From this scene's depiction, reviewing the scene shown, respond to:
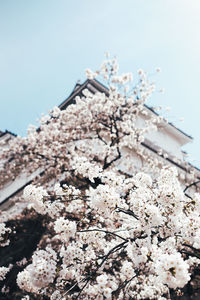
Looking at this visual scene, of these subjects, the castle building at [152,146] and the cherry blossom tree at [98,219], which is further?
the castle building at [152,146]

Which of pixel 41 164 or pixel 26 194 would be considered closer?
pixel 26 194

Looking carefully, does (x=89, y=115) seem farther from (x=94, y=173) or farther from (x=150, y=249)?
(x=150, y=249)

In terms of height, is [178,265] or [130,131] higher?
[130,131]

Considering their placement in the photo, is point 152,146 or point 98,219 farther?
point 152,146

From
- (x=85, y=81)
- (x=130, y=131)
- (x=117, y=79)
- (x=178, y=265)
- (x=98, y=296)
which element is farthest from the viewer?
(x=85, y=81)

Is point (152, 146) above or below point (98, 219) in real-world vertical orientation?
above

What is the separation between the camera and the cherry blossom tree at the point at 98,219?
3016 millimetres

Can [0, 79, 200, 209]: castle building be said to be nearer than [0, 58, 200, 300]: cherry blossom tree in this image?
No

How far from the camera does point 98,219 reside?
4043 mm

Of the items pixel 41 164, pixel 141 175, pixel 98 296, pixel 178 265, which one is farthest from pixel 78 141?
pixel 178 265

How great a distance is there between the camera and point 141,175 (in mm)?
4168

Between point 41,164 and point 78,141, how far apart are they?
1.88 m

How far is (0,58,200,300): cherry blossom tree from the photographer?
3.02 m

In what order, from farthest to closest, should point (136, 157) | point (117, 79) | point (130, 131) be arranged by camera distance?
point (136, 157) → point (117, 79) → point (130, 131)
